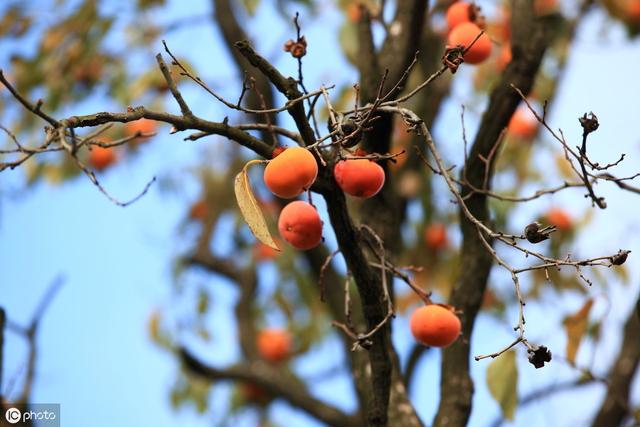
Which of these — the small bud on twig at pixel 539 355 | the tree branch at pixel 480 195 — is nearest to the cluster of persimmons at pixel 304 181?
the small bud on twig at pixel 539 355

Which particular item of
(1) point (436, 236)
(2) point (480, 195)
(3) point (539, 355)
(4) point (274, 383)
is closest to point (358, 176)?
(3) point (539, 355)

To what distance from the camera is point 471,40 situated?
92.4 inches

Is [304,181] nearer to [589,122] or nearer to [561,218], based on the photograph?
[589,122]

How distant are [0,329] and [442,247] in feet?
9.48

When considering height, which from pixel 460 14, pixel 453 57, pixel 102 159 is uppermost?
pixel 102 159

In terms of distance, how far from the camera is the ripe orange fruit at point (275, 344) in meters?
5.23

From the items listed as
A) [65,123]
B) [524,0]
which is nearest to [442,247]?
[524,0]

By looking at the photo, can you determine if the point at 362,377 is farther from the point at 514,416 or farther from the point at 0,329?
the point at 0,329

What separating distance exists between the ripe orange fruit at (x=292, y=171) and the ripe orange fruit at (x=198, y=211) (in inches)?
153

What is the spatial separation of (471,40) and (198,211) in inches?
137

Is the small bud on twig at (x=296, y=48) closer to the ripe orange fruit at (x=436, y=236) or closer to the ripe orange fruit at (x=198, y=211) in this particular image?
the ripe orange fruit at (x=436, y=236)

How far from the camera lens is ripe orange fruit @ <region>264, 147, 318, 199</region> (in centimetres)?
166

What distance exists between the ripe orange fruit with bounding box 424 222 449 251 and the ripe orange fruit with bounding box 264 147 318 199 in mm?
2901

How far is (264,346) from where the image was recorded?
523 cm
